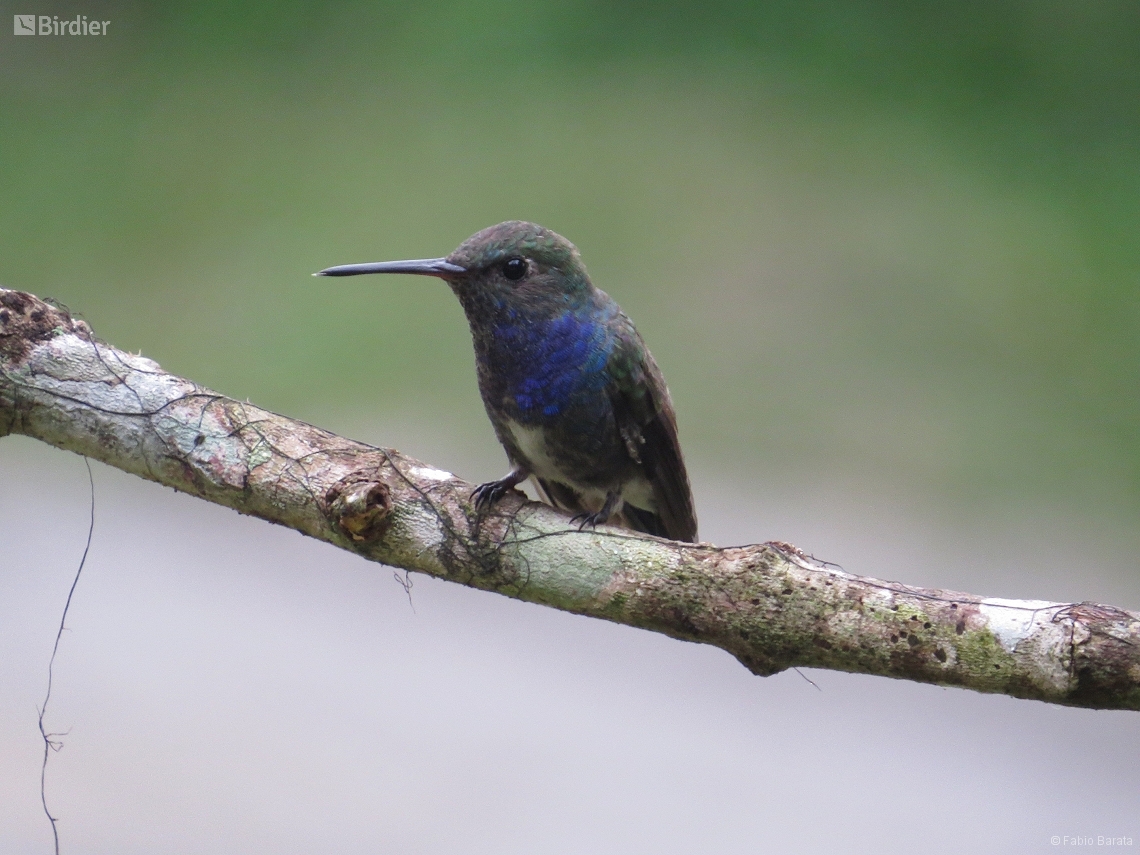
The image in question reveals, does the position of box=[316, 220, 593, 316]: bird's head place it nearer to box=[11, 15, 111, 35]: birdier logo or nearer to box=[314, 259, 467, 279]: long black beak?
box=[314, 259, 467, 279]: long black beak

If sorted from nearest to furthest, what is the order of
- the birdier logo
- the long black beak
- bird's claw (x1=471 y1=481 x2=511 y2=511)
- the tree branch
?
the tree branch → bird's claw (x1=471 y1=481 x2=511 y2=511) → the long black beak → the birdier logo

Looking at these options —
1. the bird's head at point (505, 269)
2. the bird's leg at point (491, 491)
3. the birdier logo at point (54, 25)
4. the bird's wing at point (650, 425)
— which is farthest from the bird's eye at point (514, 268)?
the birdier logo at point (54, 25)

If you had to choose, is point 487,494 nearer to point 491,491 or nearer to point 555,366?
point 491,491

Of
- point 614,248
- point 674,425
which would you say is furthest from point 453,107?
point 674,425

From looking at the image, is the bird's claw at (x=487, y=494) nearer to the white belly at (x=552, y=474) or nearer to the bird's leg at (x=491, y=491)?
the bird's leg at (x=491, y=491)

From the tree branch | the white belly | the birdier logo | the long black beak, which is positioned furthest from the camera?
the birdier logo

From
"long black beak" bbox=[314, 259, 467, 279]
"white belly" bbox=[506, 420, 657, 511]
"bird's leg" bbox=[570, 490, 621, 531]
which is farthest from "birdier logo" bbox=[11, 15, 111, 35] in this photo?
"bird's leg" bbox=[570, 490, 621, 531]

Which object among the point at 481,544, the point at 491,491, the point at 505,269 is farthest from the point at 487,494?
the point at 505,269
